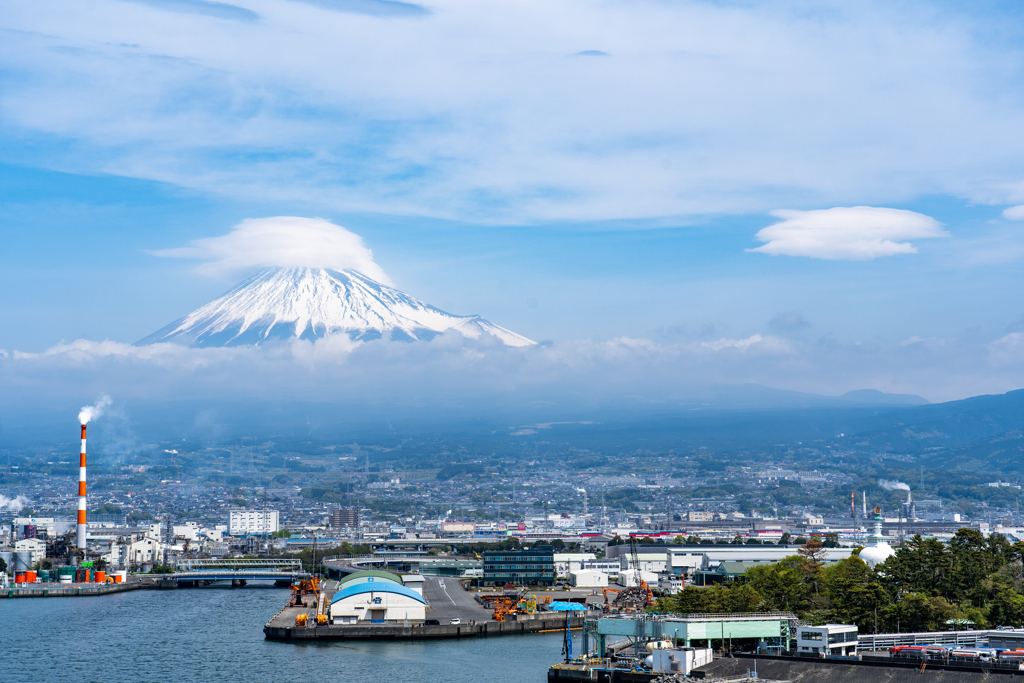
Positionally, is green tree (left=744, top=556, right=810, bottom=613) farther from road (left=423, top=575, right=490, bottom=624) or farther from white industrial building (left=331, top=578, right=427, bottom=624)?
white industrial building (left=331, top=578, right=427, bottom=624)

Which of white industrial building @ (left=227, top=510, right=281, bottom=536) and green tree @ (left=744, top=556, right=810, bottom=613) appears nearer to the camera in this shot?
green tree @ (left=744, top=556, right=810, bottom=613)

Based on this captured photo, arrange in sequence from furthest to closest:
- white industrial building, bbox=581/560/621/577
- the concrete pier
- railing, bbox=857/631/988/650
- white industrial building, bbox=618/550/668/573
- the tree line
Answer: white industrial building, bbox=618/550/668/573
white industrial building, bbox=581/560/621/577
the concrete pier
the tree line
railing, bbox=857/631/988/650

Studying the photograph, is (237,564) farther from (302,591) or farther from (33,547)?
(302,591)

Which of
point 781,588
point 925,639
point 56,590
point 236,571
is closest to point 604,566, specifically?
point 236,571

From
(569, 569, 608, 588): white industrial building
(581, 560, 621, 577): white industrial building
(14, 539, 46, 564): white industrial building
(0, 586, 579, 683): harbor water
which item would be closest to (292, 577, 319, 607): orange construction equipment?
(0, 586, 579, 683): harbor water

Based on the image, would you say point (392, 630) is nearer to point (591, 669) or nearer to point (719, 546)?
point (591, 669)

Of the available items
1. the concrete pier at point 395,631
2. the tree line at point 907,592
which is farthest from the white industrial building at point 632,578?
the concrete pier at point 395,631

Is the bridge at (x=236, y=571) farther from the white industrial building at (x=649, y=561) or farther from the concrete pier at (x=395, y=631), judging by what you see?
the concrete pier at (x=395, y=631)

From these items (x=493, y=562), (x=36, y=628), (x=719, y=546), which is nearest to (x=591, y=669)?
(x=36, y=628)
